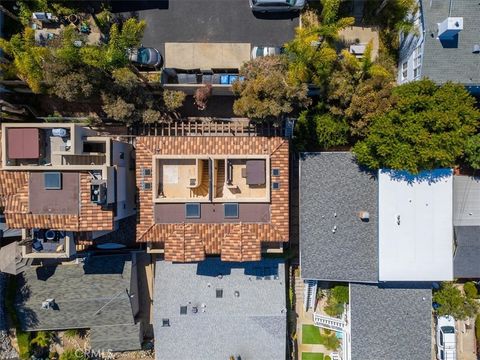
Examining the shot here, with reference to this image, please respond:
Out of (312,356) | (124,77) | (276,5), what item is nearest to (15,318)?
(124,77)

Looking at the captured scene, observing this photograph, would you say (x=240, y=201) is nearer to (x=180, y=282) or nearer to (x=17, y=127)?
(x=180, y=282)

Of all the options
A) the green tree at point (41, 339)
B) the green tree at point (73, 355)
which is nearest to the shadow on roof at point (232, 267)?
the green tree at point (73, 355)

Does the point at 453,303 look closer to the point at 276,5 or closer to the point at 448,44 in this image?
the point at 448,44

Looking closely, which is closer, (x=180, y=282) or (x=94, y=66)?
(x=94, y=66)

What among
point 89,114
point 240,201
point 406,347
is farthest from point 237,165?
point 406,347

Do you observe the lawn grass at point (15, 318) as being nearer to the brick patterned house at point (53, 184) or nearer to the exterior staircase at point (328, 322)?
the brick patterned house at point (53, 184)
